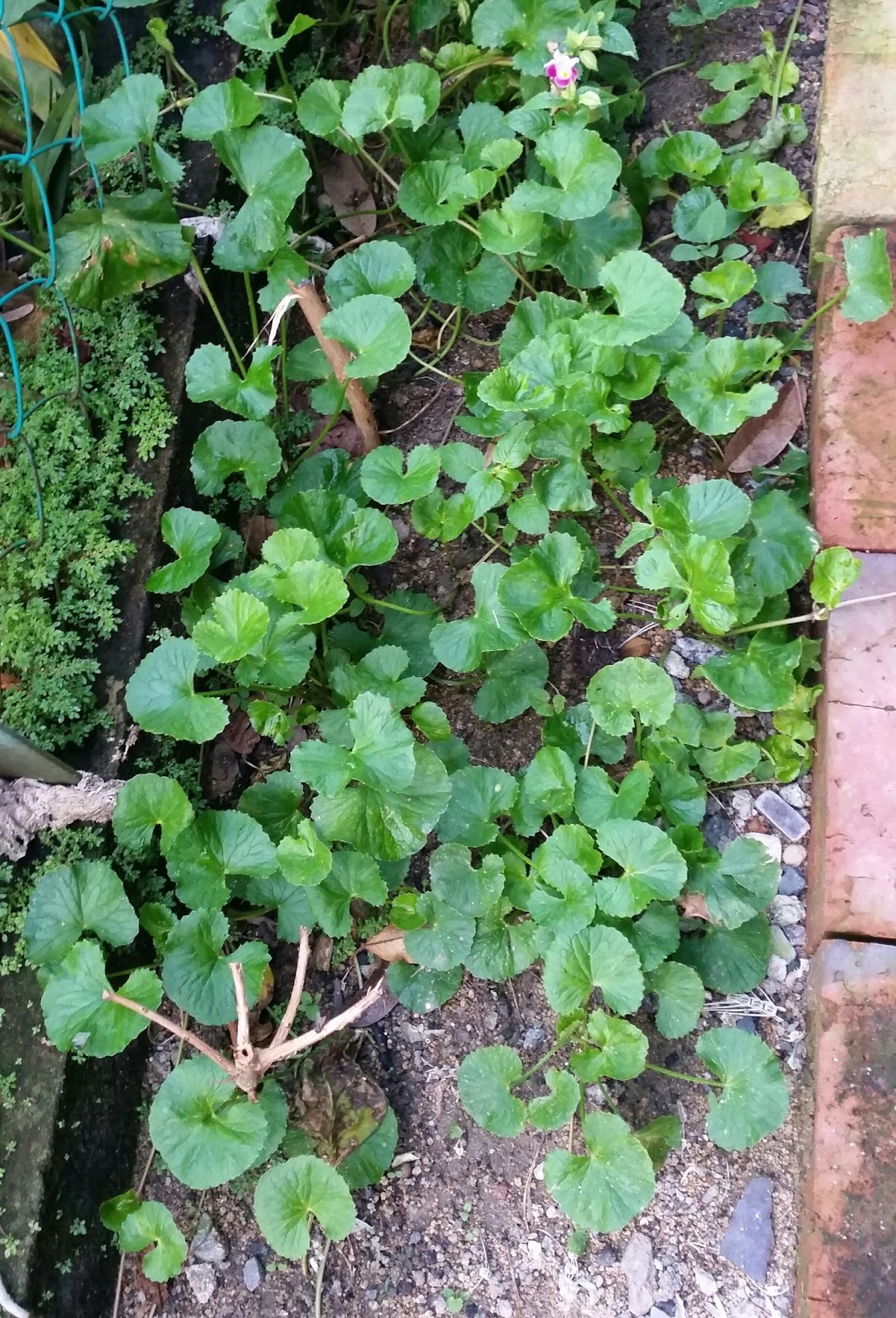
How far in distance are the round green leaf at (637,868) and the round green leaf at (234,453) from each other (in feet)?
2.87

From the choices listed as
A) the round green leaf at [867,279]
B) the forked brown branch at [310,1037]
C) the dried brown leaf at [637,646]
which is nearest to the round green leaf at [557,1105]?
the forked brown branch at [310,1037]

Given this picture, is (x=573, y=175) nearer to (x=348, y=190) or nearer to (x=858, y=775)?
(x=348, y=190)

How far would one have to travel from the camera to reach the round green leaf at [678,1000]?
1427 mm

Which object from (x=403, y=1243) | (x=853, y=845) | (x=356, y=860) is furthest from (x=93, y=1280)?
(x=853, y=845)

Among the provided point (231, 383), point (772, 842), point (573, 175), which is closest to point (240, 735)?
point (231, 383)

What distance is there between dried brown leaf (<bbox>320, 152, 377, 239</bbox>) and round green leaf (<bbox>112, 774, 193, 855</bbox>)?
4.32ft

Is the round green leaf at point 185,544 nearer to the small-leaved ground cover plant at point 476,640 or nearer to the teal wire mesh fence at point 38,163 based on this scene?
the small-leaved ground cover plant at point 476,640

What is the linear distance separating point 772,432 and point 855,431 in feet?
0.56

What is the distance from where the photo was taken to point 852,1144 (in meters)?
1.36

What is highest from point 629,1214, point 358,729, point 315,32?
point 315,32

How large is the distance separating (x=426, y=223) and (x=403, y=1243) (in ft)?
5.73

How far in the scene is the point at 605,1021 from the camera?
4.50 feet

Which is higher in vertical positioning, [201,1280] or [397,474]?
[397,474]

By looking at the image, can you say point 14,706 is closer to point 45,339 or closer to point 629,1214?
point 45,339
